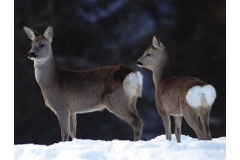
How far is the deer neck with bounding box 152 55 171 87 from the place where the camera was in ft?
14.7

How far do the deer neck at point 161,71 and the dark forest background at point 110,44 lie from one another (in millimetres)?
48

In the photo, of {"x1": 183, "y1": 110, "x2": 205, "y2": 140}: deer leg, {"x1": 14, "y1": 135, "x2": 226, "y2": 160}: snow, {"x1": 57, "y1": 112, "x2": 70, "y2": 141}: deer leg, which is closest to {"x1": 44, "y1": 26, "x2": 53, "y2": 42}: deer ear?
{"x1": 57, "y1": 112, "x2": 70, "y2": 141}: deer leg

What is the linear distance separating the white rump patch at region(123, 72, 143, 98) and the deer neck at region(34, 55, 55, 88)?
0.64 meters

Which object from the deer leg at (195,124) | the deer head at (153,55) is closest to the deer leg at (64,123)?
the deer head at (153,55)

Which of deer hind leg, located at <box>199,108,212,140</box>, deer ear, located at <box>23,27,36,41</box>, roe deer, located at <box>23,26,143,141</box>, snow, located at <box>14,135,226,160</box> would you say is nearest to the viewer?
snow, located at <box>14,135,226,160</box>

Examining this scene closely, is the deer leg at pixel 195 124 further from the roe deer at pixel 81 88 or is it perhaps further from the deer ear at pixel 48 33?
the deer ear at pixel 48 33

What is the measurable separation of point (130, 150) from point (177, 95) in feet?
2.06

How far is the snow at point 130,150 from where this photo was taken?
398cm

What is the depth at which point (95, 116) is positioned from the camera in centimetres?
449

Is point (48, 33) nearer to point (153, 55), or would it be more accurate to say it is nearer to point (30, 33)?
point (30, 33)

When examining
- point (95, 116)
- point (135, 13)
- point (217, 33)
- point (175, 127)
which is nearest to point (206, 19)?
point (217, 33)

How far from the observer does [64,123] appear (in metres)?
4.37

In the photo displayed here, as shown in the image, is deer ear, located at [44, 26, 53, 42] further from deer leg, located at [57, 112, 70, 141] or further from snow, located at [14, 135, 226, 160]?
snow, located at [14, 135, 226, 160]
